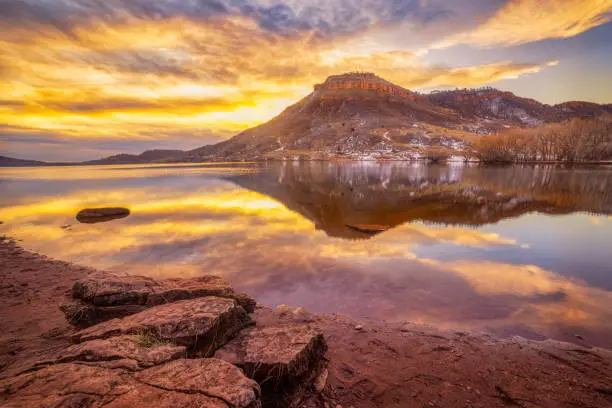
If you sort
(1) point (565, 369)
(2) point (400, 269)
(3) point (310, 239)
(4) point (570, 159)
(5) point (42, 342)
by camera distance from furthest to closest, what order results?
(4) point (570, 159) → (3) point (310, 239) → (2) point (400, 269) → (5) point (42, 342) → (1) point (565, 369)

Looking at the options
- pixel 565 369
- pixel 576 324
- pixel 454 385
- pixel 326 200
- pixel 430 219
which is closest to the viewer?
pixel 454 385

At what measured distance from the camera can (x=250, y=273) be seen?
438 inches

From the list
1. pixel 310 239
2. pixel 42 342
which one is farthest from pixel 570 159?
pixel 42 342

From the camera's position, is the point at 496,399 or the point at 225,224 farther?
the point at 225,224

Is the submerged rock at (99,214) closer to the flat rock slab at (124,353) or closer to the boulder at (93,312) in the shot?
the boulder at (93,312)

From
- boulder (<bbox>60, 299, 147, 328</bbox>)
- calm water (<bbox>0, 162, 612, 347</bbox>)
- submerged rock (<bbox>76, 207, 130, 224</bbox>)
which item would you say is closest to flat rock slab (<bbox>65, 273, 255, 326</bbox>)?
boulder (<bbox>60, 299, 147, 328</bbox>)

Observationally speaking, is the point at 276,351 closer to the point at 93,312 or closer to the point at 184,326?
the point at 184,326

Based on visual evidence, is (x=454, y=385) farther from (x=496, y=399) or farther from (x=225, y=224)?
(x=225, y=224)

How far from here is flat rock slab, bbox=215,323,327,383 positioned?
4453 mm

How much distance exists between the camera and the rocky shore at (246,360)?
11.3 ft

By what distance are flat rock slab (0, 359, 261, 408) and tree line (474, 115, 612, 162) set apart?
139 m

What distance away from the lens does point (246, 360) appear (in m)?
4.56

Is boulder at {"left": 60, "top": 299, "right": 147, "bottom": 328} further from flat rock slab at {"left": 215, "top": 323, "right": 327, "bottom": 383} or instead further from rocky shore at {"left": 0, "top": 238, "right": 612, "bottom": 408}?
flat rock slab at {"left": 215, "top": 323, "right": 327, "bottom": 383}

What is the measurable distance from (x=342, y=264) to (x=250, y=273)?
388 cm
